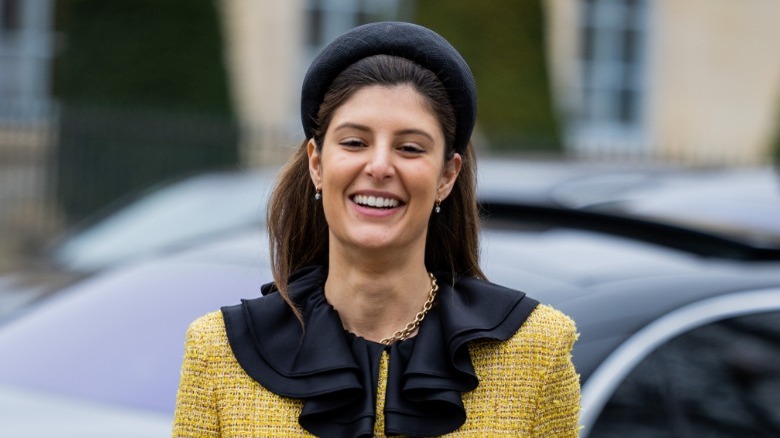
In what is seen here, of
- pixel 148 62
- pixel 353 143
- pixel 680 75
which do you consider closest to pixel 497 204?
pixel 353 143

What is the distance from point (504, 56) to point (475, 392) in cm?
1404

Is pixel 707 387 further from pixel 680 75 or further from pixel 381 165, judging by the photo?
pixel 680 75

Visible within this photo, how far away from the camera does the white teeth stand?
2.14 m

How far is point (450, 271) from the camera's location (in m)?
2.40

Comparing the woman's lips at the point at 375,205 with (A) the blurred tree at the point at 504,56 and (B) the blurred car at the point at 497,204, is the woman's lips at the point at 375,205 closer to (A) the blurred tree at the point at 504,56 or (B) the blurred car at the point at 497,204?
(B) the blurred car at the point at 497,204

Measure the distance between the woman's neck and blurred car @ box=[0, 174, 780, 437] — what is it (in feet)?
2.39

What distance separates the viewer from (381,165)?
2.11 metres

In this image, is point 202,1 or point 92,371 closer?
point 92,371

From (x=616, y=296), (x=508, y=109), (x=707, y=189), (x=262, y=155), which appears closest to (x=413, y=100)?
(x=616, y=296)

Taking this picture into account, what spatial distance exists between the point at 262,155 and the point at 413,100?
1147 centimetres

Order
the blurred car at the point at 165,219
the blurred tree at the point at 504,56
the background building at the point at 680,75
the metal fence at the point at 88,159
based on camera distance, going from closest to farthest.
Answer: the blurred car at the point at 165,219
the metal fence at the point at 88,159
the blurred tree at the point at 504,56
the background building at the point at 680,75

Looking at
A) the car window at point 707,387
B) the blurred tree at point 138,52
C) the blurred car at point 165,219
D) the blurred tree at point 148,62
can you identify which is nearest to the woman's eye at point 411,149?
the car window at point 707,387

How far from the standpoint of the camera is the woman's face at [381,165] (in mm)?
2127

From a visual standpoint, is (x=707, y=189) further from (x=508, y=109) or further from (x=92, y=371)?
(x=508, y=109)
